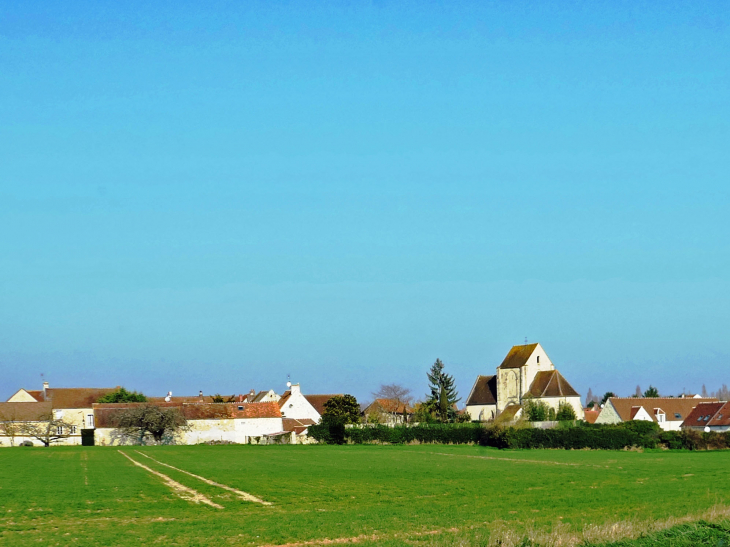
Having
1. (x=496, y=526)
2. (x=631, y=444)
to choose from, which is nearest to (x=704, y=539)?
(x=496, y=526)

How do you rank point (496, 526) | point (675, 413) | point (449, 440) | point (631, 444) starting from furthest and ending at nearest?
point (675, 413)
point (449, 440)
point (631, 444)
point (496, 526)

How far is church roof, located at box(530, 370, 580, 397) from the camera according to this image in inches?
3883

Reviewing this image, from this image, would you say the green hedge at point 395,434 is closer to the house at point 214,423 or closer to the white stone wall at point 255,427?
the white stone wall at point 255,427

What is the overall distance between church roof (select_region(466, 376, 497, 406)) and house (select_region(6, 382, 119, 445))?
1931 inches

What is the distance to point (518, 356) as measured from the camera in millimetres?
105812

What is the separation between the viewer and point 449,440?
255ft

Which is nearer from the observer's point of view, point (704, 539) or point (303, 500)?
point (704, 539)

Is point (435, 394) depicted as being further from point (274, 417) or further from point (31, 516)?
point (31, 516)

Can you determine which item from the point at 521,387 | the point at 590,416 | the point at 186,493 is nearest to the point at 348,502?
the point at 186,493

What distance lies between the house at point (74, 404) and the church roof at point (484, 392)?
49.0 m

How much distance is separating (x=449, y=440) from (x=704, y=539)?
61.2 m

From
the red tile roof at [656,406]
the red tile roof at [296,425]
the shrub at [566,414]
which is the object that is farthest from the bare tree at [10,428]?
the red tile roof at [656,406]

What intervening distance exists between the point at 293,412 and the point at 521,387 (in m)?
30.2

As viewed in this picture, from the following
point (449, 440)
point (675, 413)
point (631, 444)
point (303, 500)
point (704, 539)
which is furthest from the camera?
point (675, 413)
